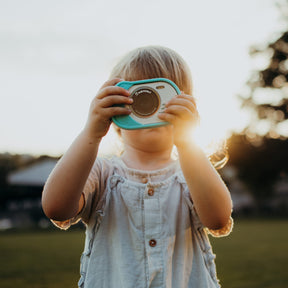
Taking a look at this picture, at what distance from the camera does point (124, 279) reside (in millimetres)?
1748

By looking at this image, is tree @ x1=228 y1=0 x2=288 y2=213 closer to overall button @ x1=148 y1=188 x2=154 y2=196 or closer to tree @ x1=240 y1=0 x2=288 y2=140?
tree @ x1=240 y1=0 x2=288 y2=140

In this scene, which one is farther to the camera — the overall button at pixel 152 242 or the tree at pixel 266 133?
the tree at pixel 266 133

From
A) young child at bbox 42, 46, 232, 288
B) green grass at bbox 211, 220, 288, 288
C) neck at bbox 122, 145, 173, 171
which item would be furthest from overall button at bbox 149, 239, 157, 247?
green grass at bbox 211, 220, 288, 288

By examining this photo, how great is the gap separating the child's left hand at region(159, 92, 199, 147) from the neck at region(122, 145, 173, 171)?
412 millimetres

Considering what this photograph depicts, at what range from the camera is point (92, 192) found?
6.06 feet

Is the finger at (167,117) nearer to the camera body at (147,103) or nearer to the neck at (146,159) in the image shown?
the camera body at (147,103)

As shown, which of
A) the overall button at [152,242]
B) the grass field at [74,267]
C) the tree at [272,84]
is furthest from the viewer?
the tree at [272,84]

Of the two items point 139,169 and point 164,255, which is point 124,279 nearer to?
point 164,255

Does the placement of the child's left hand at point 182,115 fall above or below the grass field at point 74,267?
above

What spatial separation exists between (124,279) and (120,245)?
0.46ft

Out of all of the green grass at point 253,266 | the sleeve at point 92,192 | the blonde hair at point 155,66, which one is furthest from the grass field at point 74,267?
the blonde hair at point 155,66

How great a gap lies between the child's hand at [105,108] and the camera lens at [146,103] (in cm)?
3

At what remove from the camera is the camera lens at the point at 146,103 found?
5.18ft

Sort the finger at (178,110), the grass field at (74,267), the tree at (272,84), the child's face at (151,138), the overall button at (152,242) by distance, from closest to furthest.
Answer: the finger at (178,110) < the overall button at (152,242) < the child's face at (151,138) < the grass field at (74,267) < the tree at (272,84)
